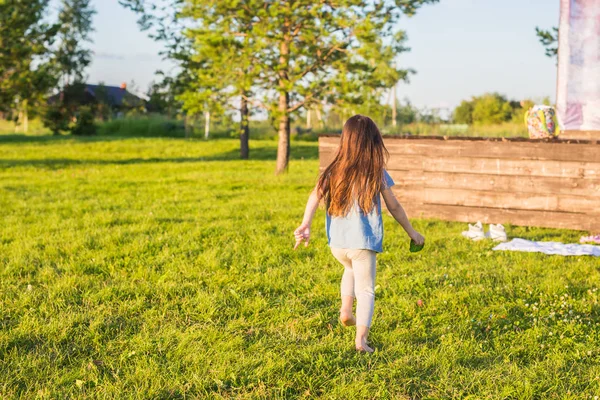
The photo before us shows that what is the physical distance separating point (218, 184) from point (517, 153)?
746cm

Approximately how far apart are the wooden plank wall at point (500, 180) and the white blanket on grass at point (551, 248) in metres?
1.21

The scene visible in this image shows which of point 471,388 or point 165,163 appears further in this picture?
point 165,163

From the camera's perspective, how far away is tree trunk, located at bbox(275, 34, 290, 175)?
Answer: 53.3 ft

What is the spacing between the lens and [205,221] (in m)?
9.24

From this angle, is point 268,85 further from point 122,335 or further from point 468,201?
point 122,335

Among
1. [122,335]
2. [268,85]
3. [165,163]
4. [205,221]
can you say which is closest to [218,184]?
[268,85]

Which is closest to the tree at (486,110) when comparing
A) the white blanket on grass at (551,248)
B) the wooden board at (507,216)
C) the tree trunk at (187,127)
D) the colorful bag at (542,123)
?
the tree trunk at (187,127)

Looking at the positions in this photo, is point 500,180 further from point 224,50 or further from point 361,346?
point 224,50

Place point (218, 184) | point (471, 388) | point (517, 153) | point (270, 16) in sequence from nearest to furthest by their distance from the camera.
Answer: point (471, 388) → point (517, 153) → point (218, 184) → point (270, 16)

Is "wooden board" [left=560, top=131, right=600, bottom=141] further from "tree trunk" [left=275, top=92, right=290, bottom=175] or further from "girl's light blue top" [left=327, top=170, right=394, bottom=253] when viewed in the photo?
"tree trunk" [left=275, top=92, right=290, bottom=175]

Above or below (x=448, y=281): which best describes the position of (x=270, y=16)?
above

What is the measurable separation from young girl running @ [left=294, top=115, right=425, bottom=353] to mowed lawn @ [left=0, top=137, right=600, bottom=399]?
477mm

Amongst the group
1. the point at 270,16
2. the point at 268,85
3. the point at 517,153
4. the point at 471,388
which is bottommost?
the point at 471,388

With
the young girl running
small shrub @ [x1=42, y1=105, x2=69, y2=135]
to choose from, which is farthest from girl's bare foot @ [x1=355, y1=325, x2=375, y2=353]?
small shrub @ [x1=42, y1=105, x2=69, y2=135]
